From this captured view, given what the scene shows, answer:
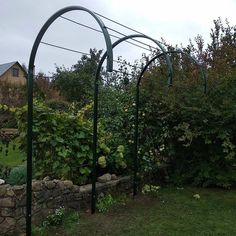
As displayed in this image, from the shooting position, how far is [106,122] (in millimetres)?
7465

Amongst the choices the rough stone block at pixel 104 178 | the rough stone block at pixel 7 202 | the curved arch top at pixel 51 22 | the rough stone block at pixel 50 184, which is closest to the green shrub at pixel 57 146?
the rough stone block at pixel 104 178

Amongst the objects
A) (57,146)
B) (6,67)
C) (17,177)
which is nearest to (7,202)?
(17,177)

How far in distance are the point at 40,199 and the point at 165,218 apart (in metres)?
1.66

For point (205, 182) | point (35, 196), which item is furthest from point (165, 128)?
point (35, 196)

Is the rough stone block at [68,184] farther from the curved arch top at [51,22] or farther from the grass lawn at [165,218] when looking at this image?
the curved arch top at [51,22]

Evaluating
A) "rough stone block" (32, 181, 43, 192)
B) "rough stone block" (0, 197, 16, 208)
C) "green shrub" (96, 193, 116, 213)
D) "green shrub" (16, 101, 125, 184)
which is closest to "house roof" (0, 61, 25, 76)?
"green shrub" (16, 101, 125, 184)

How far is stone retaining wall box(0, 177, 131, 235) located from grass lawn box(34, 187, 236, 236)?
0.93 ft

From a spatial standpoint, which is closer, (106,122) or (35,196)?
(35,196)

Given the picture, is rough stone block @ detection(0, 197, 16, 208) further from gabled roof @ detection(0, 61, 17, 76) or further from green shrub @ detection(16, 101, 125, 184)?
gabled roof @ detection(0, 61, 17, 76)

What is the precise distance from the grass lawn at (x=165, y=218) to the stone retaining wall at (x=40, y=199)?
282 millimetres

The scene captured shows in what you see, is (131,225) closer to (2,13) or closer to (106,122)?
(106,122)

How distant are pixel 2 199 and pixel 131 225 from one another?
159cm

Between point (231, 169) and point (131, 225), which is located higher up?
point (231, 169)

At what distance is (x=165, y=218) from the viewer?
203 inches
